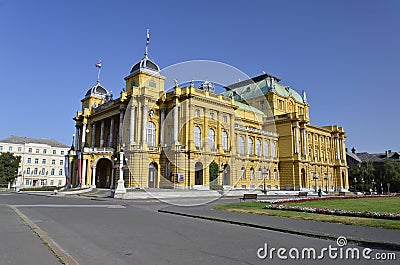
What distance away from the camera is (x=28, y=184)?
97500 millimetres

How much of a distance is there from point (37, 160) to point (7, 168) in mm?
27582

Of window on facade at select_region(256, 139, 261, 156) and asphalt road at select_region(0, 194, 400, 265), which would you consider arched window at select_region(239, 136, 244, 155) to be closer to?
window on facade at select_region(256, 139, 261, 156)

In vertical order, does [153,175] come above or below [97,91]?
below

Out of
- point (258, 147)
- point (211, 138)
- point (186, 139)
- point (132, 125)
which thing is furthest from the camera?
point (258, 147)

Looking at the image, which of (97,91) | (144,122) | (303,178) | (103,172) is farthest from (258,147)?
(97,91)

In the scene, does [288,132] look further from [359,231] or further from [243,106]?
[359,231]

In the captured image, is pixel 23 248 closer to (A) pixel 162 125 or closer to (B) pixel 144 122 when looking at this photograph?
(B) pixel 144 122

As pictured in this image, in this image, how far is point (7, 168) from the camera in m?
74.8

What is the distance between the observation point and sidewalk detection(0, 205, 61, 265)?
756 cm

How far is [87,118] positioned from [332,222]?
6347 centimetres

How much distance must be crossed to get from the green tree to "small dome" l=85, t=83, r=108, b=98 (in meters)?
22.9

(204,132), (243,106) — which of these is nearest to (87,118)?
(204,132)

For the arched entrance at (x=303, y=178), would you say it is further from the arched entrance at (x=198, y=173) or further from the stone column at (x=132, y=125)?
the stone column at (x=132, y=125)

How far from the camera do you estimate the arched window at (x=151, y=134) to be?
56.4m
